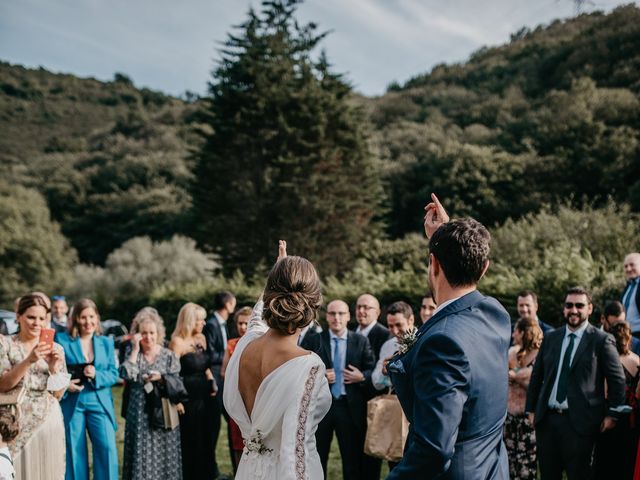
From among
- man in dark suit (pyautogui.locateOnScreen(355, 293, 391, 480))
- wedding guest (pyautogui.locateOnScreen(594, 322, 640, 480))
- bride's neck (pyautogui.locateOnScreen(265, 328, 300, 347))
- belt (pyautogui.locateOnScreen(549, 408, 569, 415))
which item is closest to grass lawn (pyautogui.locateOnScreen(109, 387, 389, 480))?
man in dark suit (pyautogui.locateOnScreen(355, 293, 391, 480))

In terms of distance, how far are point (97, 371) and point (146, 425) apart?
84 cm

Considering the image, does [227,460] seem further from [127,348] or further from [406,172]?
[406,172]

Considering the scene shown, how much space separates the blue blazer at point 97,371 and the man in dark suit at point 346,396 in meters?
2.30

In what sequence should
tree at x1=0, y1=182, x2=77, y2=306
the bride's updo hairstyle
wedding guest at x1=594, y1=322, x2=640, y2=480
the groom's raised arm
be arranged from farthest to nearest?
tree at x1=0, y1=182, x2=77, y2=306 < wedding guest at x1=594, y1=322, x2=640, y2=480 < the bride's updo hairstyle < the groom's raised arm

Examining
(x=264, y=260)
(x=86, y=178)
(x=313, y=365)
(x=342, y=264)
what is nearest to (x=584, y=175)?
(x=342, y=264)

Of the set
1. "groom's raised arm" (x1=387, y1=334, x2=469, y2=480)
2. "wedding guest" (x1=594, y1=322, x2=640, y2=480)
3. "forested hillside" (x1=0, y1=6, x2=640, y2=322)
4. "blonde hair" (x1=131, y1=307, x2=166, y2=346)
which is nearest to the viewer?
"groom's raised arm" (x1=387, y1=334, x2=469, y2=480)

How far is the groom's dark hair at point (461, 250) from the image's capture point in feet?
8.50

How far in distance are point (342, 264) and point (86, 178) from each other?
133ft

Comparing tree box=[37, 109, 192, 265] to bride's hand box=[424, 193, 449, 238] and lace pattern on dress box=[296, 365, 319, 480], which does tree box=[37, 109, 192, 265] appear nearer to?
lace pattern on dress box=[296, 365, 319, 480]

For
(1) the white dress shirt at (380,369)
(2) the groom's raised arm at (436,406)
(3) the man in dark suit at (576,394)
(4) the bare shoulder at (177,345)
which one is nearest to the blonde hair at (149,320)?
(4) the bare shoulder at (177,345)

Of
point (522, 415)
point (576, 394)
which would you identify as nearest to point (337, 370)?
point (522, 415)

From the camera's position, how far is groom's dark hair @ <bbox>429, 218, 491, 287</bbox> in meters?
2.59

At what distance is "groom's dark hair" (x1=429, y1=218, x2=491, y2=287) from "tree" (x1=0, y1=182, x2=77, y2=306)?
42.4 metres

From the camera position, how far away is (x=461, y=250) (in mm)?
2590
